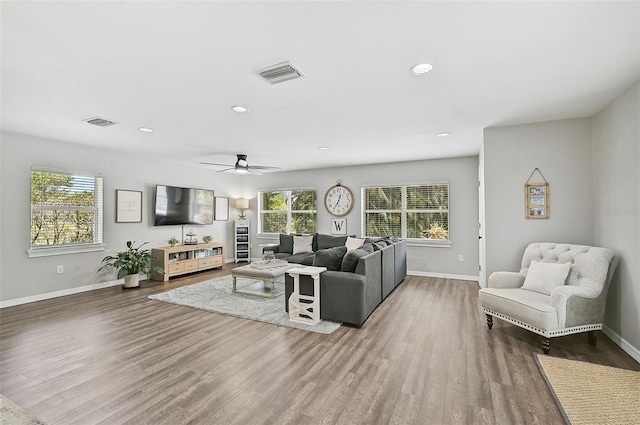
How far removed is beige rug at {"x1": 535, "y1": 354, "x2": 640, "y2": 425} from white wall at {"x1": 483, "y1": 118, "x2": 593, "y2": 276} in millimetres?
1534

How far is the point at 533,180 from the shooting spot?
3717 mm

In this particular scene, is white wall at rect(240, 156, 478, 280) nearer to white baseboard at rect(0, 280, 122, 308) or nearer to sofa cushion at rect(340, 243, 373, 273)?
sofa cushion at rect(340, 243, 373, 273)

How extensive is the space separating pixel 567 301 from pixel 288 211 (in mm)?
6172

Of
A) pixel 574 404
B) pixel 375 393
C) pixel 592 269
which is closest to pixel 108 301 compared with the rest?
pixel 375 393

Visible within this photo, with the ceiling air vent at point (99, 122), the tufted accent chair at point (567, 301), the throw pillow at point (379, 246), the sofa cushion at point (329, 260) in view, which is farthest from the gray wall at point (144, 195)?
the sofa cushion at point (329, 260)

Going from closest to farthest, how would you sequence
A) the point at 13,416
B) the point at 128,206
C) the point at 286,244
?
1. the point at 13,416
2. the point at 128,206
3. the point at 286,244

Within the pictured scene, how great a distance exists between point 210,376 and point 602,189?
451 centimetres

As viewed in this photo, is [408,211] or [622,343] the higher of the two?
[408,211]

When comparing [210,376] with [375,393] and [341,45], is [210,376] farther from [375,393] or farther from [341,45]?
[341,45]

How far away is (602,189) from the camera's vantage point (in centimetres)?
326

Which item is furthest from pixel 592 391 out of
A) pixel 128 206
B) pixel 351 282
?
pixel 128 206

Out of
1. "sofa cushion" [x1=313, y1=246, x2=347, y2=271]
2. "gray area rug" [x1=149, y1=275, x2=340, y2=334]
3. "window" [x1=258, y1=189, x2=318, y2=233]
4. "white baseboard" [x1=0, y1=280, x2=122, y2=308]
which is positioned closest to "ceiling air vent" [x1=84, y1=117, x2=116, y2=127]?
"gray area rug" [x1=149, y1=275, x2=340, y2=334]

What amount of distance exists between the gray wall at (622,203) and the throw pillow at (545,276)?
49 centimetres

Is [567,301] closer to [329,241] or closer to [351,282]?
[351,282]
